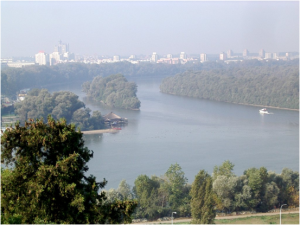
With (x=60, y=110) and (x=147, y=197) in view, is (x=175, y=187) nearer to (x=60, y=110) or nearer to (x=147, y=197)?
(x=147, y=197)

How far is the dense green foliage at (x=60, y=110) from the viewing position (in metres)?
9.13

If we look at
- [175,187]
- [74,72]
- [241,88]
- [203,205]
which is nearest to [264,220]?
[203,205]

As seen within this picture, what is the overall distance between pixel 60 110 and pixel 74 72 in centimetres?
1171

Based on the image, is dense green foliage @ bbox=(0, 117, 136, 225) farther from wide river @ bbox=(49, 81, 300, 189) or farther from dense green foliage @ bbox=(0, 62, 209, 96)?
dense green foliage @ bbox=(0, 62, 209, 96)


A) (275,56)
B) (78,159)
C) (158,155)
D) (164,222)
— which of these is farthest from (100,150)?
(275,56)

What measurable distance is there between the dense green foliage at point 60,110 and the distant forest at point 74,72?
3667mm

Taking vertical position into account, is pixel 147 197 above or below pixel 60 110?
below

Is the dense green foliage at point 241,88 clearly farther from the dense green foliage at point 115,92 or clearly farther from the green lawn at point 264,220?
the green lawn at point 264,220

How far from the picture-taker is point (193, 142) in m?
7.57

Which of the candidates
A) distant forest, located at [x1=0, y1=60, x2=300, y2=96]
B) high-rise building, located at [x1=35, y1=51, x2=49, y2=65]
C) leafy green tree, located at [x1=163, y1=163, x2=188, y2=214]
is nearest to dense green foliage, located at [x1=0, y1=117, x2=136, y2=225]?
leafy green tree, located at [x1=163, y1=163, x2=188, y2=214]

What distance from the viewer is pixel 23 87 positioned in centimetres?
1531

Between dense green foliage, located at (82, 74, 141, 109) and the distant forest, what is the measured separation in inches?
99.2

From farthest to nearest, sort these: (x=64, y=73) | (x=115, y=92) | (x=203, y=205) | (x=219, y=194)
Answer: (x=64, y=73), (x=115, y=92), (x=219, y=194), (x=203, y=205)

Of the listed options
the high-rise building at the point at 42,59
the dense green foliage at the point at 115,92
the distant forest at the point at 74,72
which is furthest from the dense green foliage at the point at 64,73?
the high-rise building at the point at 42,59
